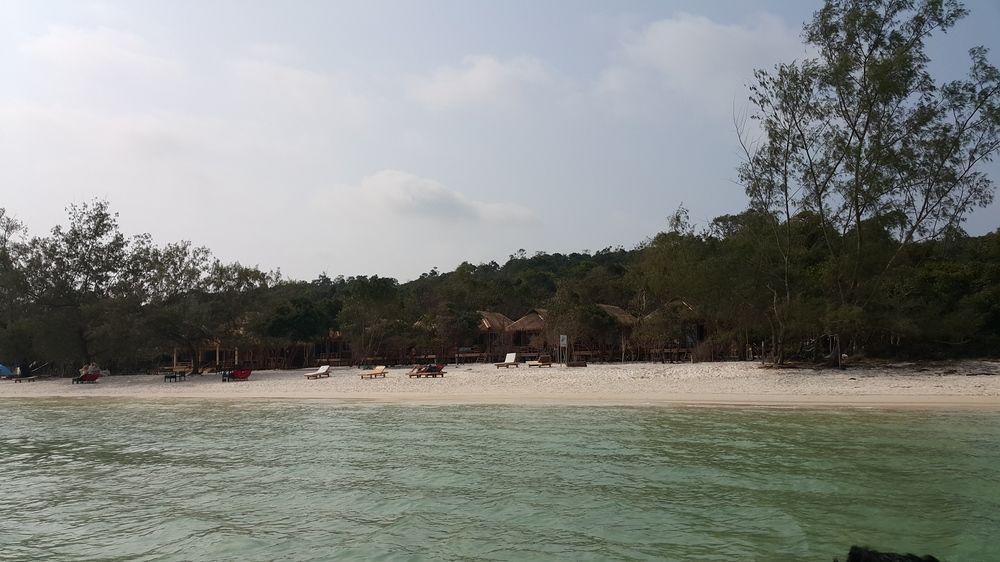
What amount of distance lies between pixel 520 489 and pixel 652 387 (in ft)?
44.3

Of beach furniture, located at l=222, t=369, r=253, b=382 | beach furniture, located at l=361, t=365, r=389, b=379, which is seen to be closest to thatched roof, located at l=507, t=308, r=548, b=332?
beach furniture, located at l=361, t=365, r=389, b=379

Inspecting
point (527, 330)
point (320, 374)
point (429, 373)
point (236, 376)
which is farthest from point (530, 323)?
point (236, 376)

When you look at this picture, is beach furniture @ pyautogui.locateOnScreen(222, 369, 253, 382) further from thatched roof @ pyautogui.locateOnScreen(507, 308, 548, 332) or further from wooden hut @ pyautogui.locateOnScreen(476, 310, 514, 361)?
thatched roof @ pyautogui.locateOnScreen(507, 308, 548, 332)

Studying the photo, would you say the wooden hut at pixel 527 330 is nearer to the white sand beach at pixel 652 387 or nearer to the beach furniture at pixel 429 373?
the white sand beach at pixel 652 387

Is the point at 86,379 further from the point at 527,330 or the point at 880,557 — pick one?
the point at 880,557

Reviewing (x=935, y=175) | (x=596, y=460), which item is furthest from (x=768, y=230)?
(x=596, y=460)

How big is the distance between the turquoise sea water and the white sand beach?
2839mm

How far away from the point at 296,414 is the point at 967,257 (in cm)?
2699

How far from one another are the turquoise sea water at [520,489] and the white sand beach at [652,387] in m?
2.84

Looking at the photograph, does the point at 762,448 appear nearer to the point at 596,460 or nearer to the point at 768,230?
the point at 596,460

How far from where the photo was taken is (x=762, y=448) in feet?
38.3

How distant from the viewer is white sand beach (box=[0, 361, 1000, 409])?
18625 mm

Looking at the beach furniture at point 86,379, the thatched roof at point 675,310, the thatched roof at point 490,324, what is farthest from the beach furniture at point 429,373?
the beach furniture at point 86,379

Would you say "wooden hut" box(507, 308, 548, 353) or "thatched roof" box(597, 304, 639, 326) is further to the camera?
"wooden hut" box(507, 308, 548, 353)
